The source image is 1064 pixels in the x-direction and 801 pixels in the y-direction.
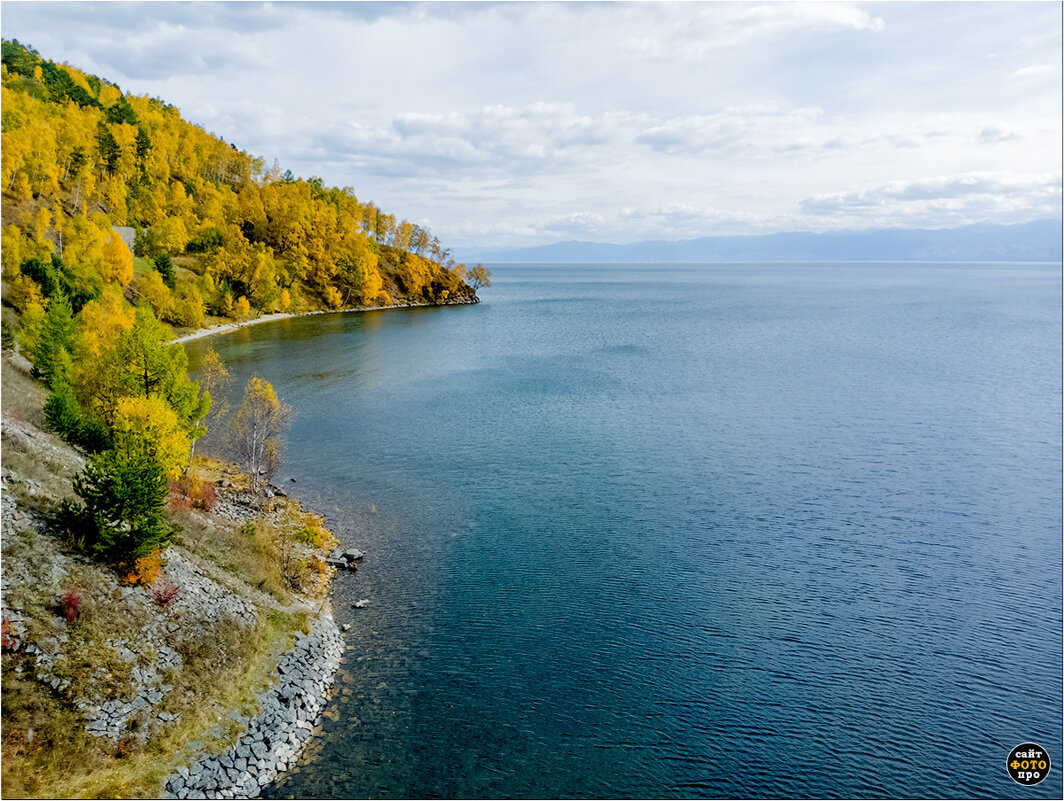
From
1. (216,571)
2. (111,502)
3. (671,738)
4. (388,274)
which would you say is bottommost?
(671,738)

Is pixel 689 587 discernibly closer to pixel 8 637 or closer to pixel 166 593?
pixel 166 593

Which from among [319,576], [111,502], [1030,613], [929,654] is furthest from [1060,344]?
[111,502]

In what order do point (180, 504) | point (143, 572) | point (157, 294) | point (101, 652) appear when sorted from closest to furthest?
1. point (101, 652)
2. point (143, 572)
3. point (180, 504)
4. point (157, 294)

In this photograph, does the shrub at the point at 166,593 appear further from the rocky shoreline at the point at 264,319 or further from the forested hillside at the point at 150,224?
the rocky shoreline at the point at 264,319

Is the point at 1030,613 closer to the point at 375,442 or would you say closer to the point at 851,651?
the point at 851,651

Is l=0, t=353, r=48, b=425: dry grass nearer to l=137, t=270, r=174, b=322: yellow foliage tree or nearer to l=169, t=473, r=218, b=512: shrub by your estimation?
l=169, t=473, r=218, b=512: shrub

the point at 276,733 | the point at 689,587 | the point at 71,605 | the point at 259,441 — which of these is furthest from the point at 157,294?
the point at 689,587

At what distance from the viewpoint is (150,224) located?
151m

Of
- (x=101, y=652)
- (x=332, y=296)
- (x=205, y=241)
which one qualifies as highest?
(x=205, y=241)

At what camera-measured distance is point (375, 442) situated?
219 ft

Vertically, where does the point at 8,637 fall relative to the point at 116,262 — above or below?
below

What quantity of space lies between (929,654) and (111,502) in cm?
4329

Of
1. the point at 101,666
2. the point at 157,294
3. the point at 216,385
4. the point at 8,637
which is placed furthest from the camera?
the point at 157,294

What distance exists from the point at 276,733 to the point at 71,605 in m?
10.8
